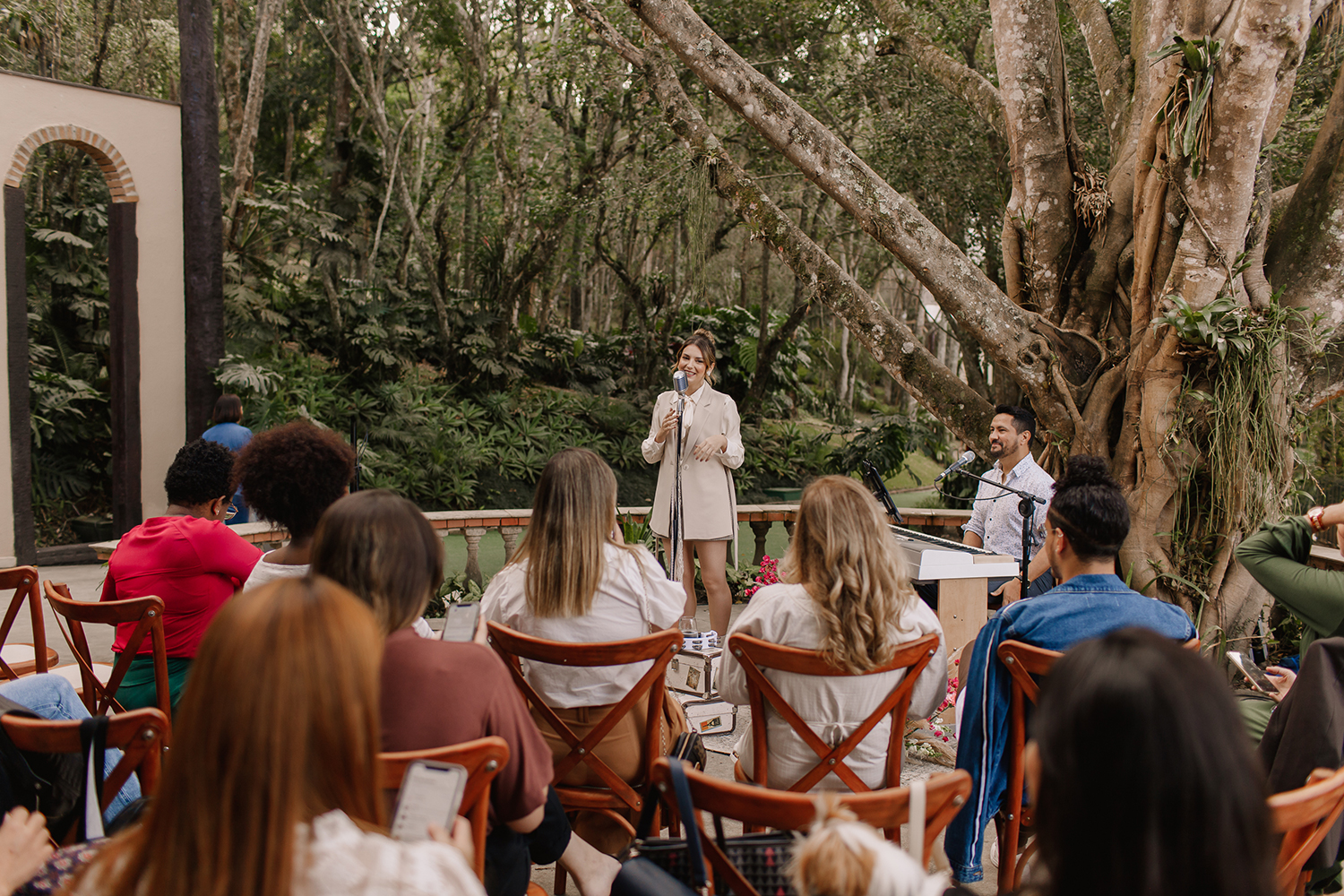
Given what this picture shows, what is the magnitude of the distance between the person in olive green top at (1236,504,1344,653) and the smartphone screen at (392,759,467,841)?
2.35 m

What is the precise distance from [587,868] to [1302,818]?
1606mm

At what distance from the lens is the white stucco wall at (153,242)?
24.4 ft

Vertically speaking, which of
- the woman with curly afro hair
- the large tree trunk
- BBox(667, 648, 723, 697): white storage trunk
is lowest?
BBox(667, 648, 723, 697): white storage trunk

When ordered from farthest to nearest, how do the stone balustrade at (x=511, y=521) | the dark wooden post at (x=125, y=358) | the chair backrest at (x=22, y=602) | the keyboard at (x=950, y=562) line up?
1. the dark wooden post at (x=125, y=358)
2. the stone balustrade at (x=511, y=521)
3. the keyboard at (x=950, y=562)
4. the chair backrest at (x=22, y=602)

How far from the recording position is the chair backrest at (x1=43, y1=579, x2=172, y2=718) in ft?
8.16

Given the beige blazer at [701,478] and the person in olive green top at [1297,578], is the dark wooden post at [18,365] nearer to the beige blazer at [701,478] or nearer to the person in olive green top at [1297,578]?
the beige blazer at [701,478]

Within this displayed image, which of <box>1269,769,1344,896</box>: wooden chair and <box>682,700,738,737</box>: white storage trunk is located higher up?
<box>1269,769,1344,896</box>: wooden chair

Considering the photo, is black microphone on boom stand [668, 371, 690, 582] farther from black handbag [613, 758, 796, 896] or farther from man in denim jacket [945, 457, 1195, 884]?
black handbag [613, 758, 796, 896]

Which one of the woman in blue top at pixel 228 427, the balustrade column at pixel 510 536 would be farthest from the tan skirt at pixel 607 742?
the woman in blue top at pixel 228 427

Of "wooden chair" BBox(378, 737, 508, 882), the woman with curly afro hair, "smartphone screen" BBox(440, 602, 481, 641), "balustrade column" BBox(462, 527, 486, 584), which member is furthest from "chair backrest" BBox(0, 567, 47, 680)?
"balustrade column" BBox(462, 527, 486, 584)

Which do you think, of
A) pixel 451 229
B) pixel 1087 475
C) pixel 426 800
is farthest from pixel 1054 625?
pixel 451 229

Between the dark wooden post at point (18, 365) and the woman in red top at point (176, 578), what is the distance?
550cm

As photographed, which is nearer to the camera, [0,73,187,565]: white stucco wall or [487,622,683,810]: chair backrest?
[487,622,683,810]: chair backrest

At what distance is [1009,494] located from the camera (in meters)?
4.36
